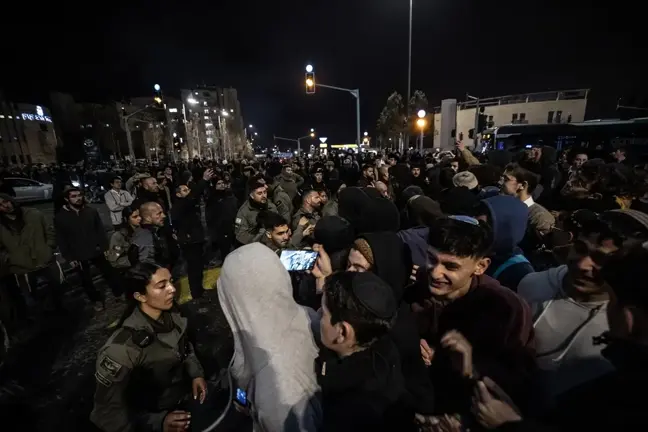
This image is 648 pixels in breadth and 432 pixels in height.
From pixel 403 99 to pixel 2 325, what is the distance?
8288 centimetres

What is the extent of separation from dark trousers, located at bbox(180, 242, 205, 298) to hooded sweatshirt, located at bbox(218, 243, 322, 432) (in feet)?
14.9

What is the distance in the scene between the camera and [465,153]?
8258mm

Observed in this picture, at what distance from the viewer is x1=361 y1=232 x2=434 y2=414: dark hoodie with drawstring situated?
2.01 metres

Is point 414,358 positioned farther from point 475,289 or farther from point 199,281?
point 199,281

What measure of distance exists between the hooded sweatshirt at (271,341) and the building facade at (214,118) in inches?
4511

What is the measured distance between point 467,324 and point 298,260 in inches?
63.2

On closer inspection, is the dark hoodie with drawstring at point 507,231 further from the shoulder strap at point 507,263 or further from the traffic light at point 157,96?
the traffic light at point 157,96

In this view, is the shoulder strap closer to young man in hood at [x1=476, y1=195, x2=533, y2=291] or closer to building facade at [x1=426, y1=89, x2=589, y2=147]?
young man in hood at [x1=476, y1=195, x2=533, y2=291]

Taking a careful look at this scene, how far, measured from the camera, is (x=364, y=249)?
8.40 feet

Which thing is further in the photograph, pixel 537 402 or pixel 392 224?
pixel 392 224

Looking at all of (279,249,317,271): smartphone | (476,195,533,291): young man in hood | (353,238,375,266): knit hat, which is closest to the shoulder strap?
(476,195,533,291): young man in hood

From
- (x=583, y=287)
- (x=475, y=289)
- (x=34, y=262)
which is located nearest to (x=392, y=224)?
(x=475, y=289)

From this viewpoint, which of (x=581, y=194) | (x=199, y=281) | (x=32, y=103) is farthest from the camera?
(x=32, y=103)

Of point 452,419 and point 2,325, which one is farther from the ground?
point 452,419
